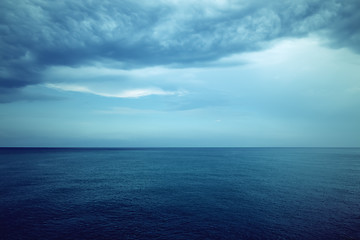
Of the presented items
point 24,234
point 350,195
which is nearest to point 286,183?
point 350,195

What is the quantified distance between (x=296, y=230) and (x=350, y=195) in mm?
Answer: 33381

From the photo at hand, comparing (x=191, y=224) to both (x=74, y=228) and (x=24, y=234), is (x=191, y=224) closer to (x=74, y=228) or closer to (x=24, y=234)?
(x=74, y=228)

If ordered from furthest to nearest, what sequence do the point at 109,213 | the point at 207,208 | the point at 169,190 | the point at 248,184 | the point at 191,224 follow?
the point at 248,184
the point at 169,190
the point at 207,208
the point at 109,213
the point at 191,224

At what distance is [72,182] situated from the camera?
240 ft

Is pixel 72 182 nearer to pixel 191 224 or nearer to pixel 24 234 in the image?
pixel 24 234

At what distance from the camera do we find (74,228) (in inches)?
1436

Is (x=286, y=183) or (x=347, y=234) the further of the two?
(x=286, y=183)

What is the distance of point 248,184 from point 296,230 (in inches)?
1377

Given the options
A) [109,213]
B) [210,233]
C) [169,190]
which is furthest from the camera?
[169,190]

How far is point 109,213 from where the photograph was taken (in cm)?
4356

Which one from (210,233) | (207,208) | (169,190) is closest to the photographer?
(210,233)

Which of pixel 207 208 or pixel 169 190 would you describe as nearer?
pixel 207 208

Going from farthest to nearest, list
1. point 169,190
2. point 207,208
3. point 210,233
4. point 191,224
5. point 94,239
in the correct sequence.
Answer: point 169,190 < point 207,208 < point 191,224 < point 210,233 < point 94,239

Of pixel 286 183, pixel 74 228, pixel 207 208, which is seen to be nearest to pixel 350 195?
pixel 286 183
